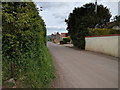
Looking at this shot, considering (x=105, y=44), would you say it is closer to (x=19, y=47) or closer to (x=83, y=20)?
(x=83, y=20)

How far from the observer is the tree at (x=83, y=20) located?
13.1 metres

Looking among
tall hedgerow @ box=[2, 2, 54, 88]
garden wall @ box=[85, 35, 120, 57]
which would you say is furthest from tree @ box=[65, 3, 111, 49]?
tall hedgerow @ box=[2, 2, 54, 88]

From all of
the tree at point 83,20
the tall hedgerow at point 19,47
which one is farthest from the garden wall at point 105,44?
the tall hedgerow at point 19,47

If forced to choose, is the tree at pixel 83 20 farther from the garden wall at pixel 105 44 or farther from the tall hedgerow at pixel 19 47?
the tall hedgerow at pixel 19 47

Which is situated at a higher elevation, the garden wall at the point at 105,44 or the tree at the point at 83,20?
the tree at the point at 83,20

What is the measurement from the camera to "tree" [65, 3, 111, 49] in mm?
13121

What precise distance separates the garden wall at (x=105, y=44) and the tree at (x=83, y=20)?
6.80ft

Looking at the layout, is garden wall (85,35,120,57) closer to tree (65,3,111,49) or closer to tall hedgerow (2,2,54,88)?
tree (65,3,111,49)

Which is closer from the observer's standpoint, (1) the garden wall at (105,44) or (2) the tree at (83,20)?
(1) the garden wall at (105,44)

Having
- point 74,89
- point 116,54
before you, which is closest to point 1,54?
point 74,89

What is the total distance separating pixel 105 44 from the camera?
839 cm

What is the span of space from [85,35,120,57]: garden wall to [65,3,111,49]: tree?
6.80 ft

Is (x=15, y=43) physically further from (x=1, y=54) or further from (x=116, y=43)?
(x=116, y=43)

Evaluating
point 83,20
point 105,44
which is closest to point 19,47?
point 105,44
